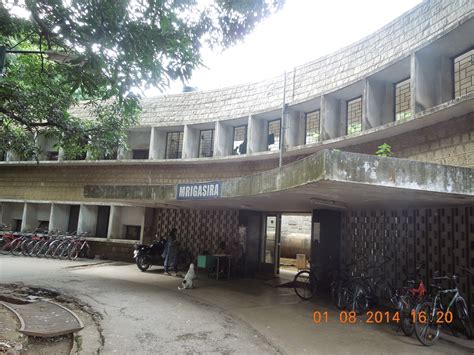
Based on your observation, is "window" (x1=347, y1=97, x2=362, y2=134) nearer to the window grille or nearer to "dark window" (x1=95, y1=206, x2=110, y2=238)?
the window grille

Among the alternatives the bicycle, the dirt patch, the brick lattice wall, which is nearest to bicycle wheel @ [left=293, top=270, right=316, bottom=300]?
the brick lattice wall

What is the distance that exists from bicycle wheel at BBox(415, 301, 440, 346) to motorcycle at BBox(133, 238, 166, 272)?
28.7 feet

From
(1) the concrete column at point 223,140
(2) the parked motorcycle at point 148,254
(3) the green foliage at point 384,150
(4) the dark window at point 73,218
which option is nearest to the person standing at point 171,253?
(2) the parked motorcycle at point 148,254

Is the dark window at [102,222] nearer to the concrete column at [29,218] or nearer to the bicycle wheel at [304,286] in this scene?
the concrete column at [29,218]

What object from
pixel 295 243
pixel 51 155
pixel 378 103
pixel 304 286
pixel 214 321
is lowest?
pixel 214 321

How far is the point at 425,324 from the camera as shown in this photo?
5.57 m

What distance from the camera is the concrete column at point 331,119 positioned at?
32.7ft

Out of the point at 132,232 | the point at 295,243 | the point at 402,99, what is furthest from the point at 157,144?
the point at 402,99

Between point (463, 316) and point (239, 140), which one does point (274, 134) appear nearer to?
point (239, 140)

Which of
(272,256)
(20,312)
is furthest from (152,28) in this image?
(272,256)

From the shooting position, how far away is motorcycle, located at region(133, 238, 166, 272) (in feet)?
40.3

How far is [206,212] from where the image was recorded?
1369cm

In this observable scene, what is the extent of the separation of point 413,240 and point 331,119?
397 centimetres

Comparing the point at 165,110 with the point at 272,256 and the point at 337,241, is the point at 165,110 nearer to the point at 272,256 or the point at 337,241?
the point at 272,256
